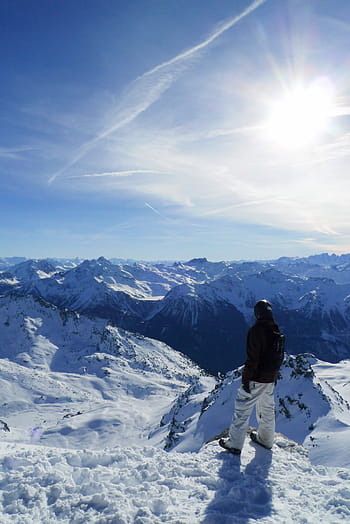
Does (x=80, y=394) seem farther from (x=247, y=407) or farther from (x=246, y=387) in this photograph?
(x=246, y=387)

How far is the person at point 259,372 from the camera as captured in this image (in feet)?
27.4

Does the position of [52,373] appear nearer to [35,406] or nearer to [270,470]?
[35,406]

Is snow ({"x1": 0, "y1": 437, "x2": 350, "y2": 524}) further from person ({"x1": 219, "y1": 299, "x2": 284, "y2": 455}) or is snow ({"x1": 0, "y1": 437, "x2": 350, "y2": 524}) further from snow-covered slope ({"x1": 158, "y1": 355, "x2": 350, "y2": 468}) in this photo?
snow-covered slope ({"x1": 158, "y1": 355, "x2": 350, "y2": 468})

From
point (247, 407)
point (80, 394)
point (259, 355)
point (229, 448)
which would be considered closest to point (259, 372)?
point (259, 355)

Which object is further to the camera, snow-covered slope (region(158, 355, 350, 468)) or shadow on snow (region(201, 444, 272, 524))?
snow-covered slope (region(158, 355, 350, 468))

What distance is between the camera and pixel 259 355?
833 centimetres

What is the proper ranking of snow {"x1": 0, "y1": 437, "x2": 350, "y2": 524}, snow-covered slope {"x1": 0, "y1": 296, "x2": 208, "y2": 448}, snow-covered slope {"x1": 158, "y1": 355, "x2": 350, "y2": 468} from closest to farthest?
snow {"x1": 0, "y1": 437, "x2": 350, "y2": 524}
snow-covered slope {"x1": 158, "y1": 355, "x2": 350, "y2": 468}
snow-covered slope {"x1": 0, "y1": 296, "x2": 208, "y2": 448}

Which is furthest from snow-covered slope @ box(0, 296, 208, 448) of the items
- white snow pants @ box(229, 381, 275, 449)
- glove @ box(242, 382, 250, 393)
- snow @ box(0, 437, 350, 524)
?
glove @ box(242, 382, 250, 393)

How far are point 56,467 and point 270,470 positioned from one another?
5.86m

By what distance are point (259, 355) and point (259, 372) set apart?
491 millimetres

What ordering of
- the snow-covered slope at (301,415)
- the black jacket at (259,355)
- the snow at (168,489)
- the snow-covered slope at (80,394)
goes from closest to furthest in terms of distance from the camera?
the snow at (168,489) → the black jacket at (259,355) → the snow-covered slope at (301,415) → the snow-covered slope at (80,394)

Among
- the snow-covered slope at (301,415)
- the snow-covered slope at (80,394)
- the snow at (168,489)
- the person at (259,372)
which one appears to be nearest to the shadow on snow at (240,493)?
the snow at (168,489)

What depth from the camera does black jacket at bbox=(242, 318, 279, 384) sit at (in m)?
8.33

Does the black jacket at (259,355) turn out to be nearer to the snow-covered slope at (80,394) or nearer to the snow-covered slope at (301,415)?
the snow-covered slope at (301,415)
